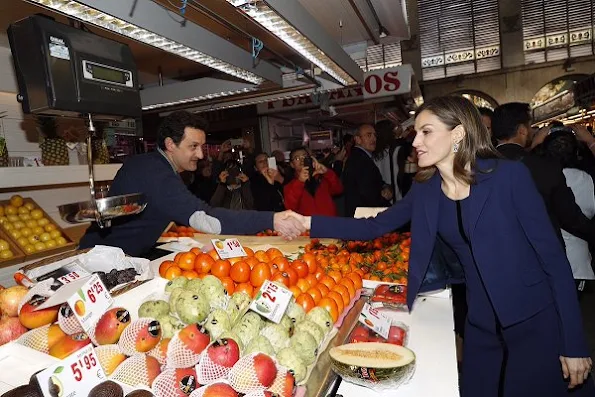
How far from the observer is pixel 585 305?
15.3 ft

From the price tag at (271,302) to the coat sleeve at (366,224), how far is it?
42.8 inches

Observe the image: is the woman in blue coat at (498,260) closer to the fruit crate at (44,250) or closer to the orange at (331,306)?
the orange at (331,306)

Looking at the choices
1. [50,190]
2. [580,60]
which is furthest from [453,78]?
[50,190]

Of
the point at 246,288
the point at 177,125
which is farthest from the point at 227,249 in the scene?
the point at 177,125

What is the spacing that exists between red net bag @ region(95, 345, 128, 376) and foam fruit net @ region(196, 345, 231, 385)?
274 millimetres

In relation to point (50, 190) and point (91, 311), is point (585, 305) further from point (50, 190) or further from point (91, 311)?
point (50, 190)

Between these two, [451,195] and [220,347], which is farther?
[451,195]

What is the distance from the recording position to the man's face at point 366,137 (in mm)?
5184

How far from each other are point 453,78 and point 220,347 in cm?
1983

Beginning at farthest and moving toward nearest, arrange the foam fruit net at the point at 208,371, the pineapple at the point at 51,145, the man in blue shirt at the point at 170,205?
1. the pineapple at the point at 51,145
2. the man in blue shirt at the point at 170,205
3. the foam fruit net at the point at 208,371

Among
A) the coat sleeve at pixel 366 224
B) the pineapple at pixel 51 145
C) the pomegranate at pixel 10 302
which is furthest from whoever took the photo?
the pineapple at pixel 51 145

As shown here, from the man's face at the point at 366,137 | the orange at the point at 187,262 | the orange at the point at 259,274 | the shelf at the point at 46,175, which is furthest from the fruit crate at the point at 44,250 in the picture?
the man's face at the point at 366,137

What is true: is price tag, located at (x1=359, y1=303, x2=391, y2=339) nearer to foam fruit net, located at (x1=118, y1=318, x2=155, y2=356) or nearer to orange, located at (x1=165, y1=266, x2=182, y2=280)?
foam fruit net, located at (x1=118, y1=318, x2=155, y2=356)

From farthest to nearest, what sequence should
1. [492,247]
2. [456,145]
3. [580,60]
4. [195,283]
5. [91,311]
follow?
[580,60] < [456,145] < [492,247] < [195,283] < [91,311]
